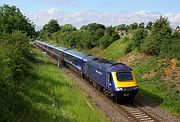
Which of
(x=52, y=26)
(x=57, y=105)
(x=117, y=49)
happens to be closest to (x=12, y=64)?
(x=57, y=105)

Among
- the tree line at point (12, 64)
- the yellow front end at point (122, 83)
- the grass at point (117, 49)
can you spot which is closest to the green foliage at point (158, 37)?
the grass at point (117, 49)

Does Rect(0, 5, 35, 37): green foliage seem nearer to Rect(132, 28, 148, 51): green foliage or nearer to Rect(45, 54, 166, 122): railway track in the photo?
Rect(132, 28, 148, 51): green foliage

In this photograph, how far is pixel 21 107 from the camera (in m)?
15.9

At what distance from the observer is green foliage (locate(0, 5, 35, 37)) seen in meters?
44.1

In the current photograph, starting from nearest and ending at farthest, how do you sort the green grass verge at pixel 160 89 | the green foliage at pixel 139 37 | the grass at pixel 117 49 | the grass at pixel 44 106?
the grass at pixel 44 106
the green grass verge at pixel 160 89
the green foliage at pixel 139 37
the grass at pixel 117 49

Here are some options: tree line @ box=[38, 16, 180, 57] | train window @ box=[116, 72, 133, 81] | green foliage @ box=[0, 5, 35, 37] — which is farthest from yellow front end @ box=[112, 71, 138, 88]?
green foliage @ box=[0, 5, 35, 37]

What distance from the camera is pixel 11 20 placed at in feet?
148

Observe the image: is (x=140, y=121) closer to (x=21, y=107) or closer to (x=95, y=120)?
(x=95, y=120)

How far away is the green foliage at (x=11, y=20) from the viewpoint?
145ft

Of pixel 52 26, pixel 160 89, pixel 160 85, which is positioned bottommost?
pixel 160 89

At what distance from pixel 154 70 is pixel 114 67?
11.1m

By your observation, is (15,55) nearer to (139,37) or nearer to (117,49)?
(139,37)

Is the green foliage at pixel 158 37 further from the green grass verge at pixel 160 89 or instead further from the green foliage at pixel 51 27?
the green foliage at pixel 51 27

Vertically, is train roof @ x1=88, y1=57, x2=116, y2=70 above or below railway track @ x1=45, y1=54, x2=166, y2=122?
above
